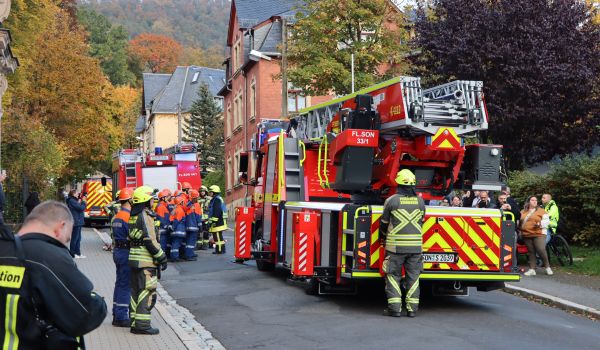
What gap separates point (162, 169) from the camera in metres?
27.1

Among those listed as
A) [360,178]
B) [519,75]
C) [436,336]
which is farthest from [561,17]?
[436,336]

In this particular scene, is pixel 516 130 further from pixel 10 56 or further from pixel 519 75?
pixel 10 56

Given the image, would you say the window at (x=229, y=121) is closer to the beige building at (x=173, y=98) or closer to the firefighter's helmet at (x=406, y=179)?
the beige building at (x=173, y=98)

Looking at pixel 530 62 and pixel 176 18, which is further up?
pixel 176 18

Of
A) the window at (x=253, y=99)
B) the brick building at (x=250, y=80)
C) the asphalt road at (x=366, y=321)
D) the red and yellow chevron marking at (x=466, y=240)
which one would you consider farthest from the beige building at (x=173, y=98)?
the red and yellow chevron marking at (x=466, y=240)

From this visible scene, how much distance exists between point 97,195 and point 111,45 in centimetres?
6356

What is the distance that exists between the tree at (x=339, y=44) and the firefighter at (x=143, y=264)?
17417 millimetres

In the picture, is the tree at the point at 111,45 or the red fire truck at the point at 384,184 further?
the tree at the point at 111,45

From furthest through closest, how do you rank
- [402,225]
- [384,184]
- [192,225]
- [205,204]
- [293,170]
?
[205,204] → [192,225] → [293,170] → [384,184] → [402,225]

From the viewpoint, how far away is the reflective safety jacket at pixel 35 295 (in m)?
4.21

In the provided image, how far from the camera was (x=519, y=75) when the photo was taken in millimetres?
23016

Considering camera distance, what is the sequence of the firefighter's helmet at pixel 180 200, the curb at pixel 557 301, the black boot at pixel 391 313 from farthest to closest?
the firefighter's helmet at pixel 180 200 → the curb at pixel 557 301 → the black boot at pixel 391 313

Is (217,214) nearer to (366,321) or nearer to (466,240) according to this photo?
(466,240)

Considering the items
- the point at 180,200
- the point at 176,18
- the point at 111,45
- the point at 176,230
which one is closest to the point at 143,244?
the point at 176,230
